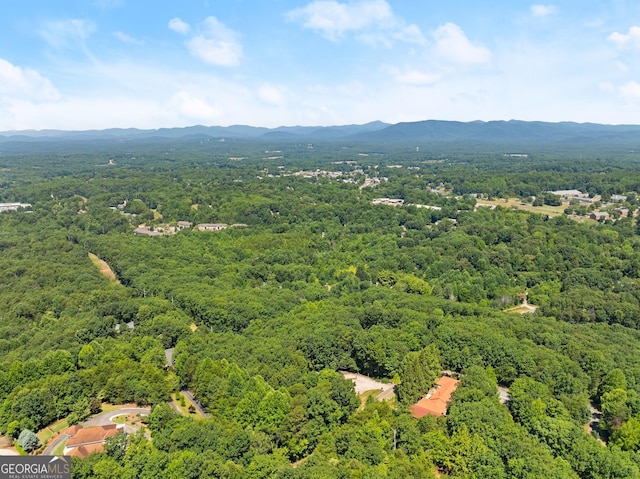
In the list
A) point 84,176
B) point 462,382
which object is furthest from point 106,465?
point 84,176

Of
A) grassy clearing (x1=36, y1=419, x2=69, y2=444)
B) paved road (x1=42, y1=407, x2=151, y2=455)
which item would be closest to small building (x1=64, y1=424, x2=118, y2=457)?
paved road (x1=42, y1=407, x2=151, y2=455)

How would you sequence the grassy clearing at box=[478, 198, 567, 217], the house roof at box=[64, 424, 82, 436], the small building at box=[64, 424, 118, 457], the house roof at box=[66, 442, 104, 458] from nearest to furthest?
the house roof at box=[66, 442, 104, 458], the small building at box=[64, 424, 118, 457], the house roof at box=[64, 424, 82, 436], the grassy clearing at box=[478, 198, 567, 217]

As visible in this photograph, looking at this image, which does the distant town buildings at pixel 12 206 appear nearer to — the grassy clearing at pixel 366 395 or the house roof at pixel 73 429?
the house roof at pixel 73 429

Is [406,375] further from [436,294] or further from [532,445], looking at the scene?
[436,294]

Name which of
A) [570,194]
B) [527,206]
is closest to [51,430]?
[527,206]

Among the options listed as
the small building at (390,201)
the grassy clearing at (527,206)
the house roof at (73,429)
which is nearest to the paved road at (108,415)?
the house roof at (73,429)

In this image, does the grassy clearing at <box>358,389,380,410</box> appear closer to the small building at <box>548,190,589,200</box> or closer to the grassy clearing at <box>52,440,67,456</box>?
the grassy clearing at <box>52,440,67,456</box>
